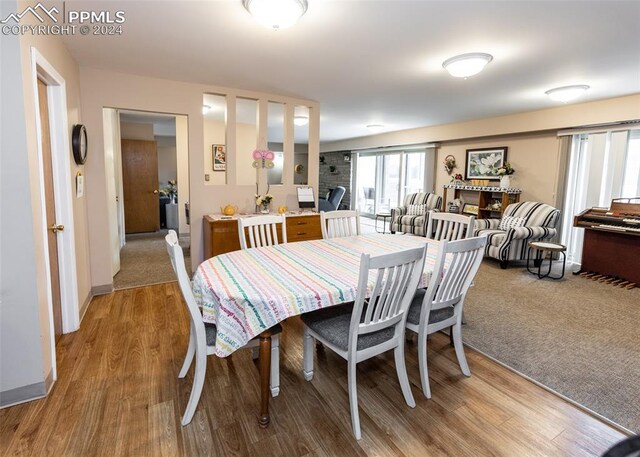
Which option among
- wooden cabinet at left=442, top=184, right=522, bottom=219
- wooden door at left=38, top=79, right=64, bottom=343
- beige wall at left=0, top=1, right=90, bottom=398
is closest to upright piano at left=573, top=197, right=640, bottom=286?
wooden cabinet at left=442, top=184, right=522, bottom=219

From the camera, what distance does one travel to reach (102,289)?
361cm

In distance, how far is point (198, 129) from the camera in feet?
13.0

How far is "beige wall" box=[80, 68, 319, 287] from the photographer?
3477mm

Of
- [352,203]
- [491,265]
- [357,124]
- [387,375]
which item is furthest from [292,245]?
[352,203]

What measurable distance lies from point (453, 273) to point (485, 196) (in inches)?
192

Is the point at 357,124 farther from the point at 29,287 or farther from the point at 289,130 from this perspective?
the point at 29,287

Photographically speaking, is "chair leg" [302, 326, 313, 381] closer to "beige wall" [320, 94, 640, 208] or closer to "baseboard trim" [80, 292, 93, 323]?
"baseboard trim" [80, 292, 93, 323]

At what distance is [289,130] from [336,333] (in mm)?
3408

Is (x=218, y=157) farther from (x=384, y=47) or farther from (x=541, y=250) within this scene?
(x=541, y=250)

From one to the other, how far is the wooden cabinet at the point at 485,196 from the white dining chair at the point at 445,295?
13.8 ft

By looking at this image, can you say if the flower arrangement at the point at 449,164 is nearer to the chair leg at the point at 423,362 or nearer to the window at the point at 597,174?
the window at the point at 597,174

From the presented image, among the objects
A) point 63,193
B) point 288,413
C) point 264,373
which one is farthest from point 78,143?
point 288,413
